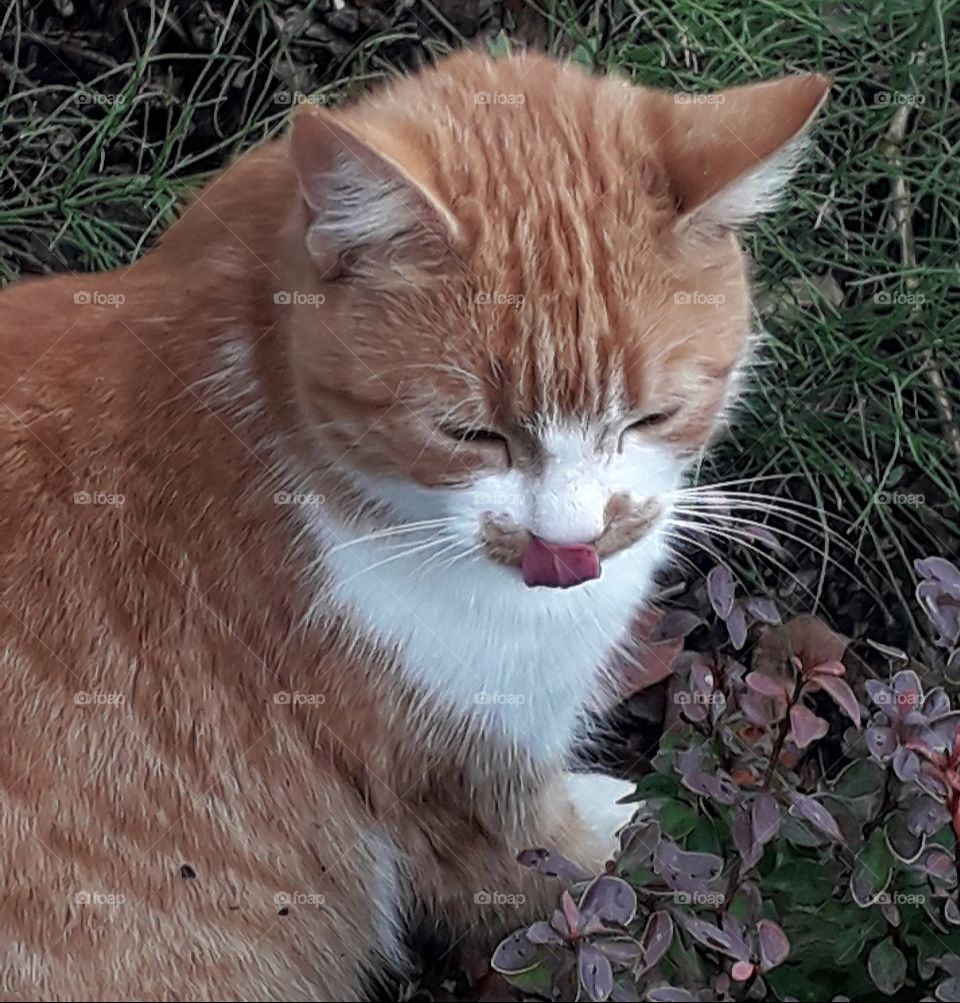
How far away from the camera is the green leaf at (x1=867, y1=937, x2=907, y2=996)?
1.01 m

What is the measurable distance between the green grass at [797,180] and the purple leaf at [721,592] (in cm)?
46

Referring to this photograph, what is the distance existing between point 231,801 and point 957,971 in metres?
0.64

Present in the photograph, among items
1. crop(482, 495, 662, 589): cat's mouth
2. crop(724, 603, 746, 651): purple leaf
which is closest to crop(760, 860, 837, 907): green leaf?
crop(724, 603, 746, 651): purple leaf

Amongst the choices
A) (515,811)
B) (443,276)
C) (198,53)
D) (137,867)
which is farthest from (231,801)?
(198,53)

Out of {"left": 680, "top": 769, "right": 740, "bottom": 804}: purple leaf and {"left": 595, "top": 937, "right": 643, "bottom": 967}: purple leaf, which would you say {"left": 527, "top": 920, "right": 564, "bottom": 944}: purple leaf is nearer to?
{"left": 595, "top": 937, "right": 643, "bottom": 967}: purple leaf

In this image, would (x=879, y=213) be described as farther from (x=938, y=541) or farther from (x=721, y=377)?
(x=721, y=377)

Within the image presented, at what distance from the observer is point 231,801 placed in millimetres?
1180

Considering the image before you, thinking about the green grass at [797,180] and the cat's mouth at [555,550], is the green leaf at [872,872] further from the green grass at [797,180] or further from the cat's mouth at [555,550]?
the green grass at [797,180]

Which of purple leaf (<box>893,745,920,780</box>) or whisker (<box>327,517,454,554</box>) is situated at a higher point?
whisker (<box>327,517,454,554</box>)

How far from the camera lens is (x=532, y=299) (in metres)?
0.99

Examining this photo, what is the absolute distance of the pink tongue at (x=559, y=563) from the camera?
40.4 inches

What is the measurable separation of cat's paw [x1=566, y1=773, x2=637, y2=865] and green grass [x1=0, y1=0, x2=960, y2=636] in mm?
368

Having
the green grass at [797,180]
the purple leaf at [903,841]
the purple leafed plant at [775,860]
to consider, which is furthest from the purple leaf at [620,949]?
the green grass at [797,180]

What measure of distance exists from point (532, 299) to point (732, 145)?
7.8 inches
